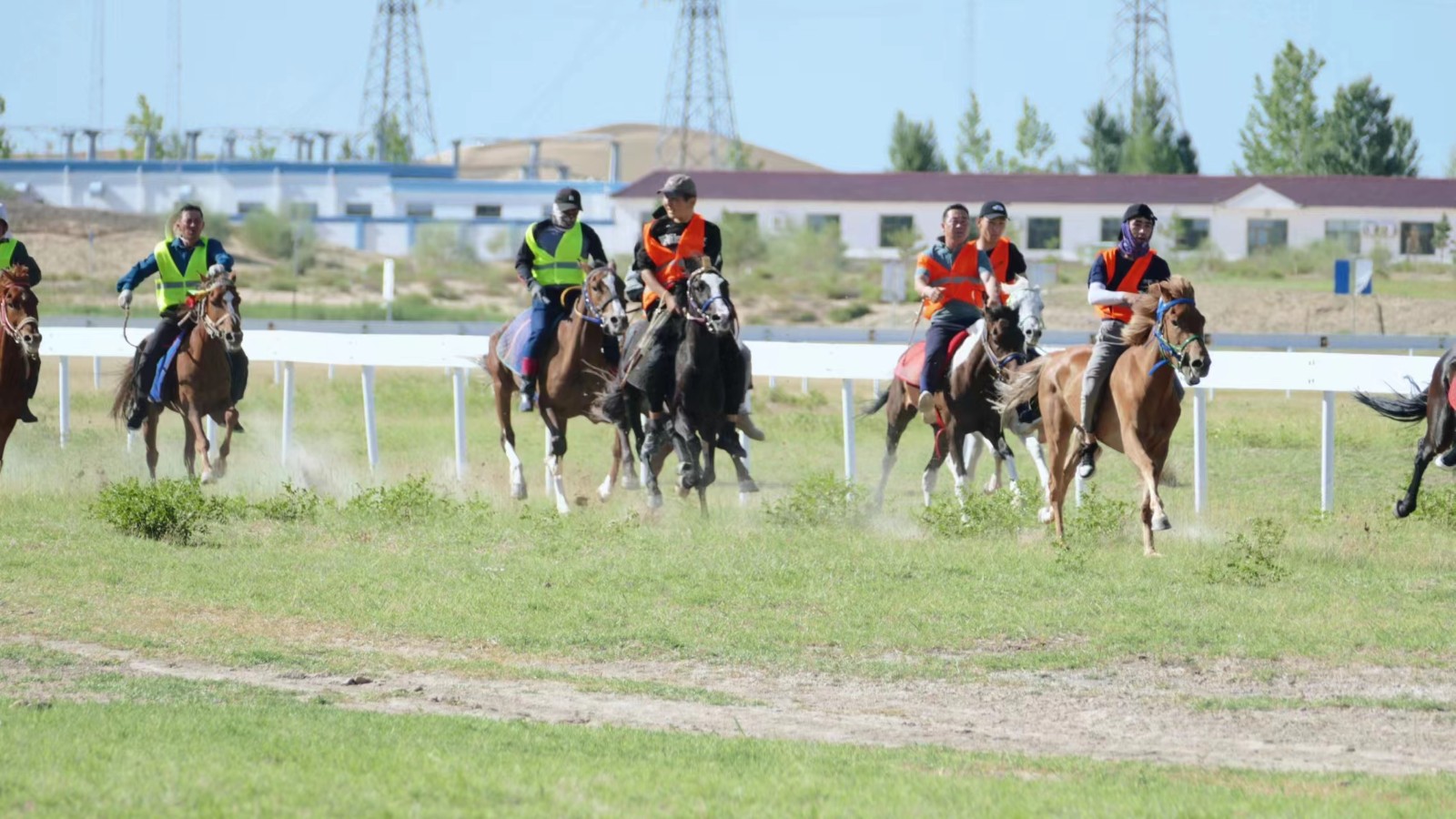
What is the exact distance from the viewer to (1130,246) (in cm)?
1444

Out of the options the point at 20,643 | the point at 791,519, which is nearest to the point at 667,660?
the point at 20,643

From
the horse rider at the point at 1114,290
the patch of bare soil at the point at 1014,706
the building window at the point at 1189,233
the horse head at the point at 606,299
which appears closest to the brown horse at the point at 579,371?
the horse head at the point at 606,299

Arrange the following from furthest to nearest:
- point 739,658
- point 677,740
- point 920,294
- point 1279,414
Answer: point 1279,414 < point 920,294 < point 739,658 < point 677,740

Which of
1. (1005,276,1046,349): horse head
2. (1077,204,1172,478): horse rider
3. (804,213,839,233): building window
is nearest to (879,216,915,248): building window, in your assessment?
(804,213,839,233): building window

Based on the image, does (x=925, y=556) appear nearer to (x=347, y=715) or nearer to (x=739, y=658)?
(x=739, y=658)

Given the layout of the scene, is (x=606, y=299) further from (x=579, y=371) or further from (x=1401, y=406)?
(x=1401, y=406)

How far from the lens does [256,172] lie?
302ft

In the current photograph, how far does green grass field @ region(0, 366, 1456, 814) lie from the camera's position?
23.5ft

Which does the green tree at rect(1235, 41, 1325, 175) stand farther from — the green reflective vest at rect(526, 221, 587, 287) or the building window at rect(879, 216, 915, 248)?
the green reflective vest at rect(526, 221, 587, 287)

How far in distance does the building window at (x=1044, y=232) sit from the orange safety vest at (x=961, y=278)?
65948mm

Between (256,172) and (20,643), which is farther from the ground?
(256,172)

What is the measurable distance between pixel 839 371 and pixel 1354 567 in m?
7.74

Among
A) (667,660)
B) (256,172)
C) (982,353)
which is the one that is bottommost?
(667,660)

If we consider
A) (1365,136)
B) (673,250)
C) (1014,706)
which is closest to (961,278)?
(673,250)
